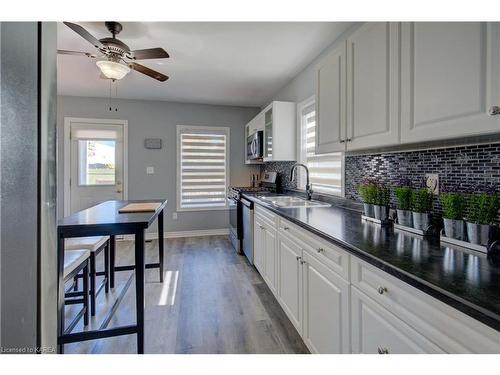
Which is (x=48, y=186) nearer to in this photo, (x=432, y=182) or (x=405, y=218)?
(x=405, y=218)

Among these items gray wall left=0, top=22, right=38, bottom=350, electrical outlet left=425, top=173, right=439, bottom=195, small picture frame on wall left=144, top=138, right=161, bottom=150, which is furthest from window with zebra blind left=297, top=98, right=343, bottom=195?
small picture frame on wall left=144, top=138, right=161, bottom=150

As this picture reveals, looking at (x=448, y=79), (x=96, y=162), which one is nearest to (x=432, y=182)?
(x=448, y=79)

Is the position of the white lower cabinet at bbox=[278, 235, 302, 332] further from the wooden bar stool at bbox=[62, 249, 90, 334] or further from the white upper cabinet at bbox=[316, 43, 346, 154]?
the wooden bar stool at bbox=[62, 249, 90, 334]

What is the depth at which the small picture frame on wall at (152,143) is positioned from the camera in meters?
4.48

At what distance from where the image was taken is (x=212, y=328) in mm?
1925

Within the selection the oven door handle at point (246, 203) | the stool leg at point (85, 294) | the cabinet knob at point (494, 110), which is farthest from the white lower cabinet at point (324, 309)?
the stool leg at point (85, 294)

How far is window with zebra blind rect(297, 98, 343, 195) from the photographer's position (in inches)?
99.7

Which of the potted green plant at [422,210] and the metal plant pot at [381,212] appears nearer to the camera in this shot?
the potted green plant at [422,210]

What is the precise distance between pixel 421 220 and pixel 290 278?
964 millimetres

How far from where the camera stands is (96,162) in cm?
434

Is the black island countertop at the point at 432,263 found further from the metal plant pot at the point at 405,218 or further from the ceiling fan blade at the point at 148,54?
the ceiling fan blade at the point at 148,54

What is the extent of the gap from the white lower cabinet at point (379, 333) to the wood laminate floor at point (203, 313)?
0.75 m

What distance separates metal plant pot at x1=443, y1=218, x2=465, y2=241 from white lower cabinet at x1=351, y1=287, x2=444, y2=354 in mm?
473

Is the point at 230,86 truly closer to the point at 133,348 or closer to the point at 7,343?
the point at 133,348
